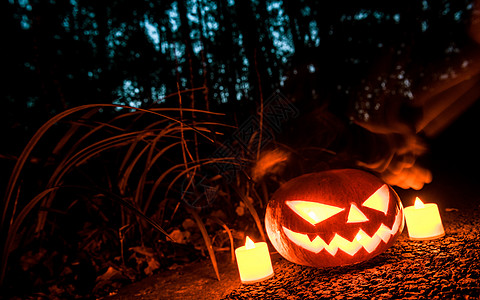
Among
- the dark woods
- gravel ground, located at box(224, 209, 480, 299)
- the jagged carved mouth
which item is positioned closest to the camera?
gravel ground, located at box(224, 209, 480, 299)

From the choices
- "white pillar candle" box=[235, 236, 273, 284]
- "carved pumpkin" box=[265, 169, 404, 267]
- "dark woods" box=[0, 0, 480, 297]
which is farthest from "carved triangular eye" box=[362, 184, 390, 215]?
"dark woods" box=[0, 0, 480, 297]

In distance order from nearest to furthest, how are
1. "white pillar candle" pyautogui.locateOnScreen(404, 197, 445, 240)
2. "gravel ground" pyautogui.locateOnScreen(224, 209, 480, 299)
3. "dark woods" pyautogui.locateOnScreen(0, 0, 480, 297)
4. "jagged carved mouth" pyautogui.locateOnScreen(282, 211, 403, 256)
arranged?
"gravel ground" pyautogui.locateOnScreen(224, 209, 480, 299) → "jagged carved mouth" pyautogui.locateOnScreen(282, 211, 403, 256) → "white pillar candle" pyautogui.locateOnScreen(404, 197, 445, 240) → "dark woods" pyautogui.locateOnScreen(0, 0, 480, 297)

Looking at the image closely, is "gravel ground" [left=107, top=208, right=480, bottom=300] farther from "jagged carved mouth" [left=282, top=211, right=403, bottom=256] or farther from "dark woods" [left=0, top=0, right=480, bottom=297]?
"dark woods" [left=0, top=0, right=480, bottom=297]

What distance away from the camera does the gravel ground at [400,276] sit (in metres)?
1.00

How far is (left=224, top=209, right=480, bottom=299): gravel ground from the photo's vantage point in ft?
3.27

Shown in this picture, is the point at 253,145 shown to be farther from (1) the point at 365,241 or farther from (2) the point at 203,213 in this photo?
(1) the point at 365,241

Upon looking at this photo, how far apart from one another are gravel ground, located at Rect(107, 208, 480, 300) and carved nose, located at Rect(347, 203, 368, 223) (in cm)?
19

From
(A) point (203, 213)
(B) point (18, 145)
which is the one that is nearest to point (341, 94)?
(A) point (203, 213)

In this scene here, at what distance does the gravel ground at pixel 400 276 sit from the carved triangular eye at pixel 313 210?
229 mm

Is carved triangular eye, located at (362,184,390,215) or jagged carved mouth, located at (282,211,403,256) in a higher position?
carved triangular eye, located at (362,184,390,215)

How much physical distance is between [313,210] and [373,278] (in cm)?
32

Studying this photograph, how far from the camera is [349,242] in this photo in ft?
4.16

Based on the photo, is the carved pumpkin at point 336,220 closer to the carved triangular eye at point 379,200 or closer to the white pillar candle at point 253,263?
the carved triangular eye at point 379,200

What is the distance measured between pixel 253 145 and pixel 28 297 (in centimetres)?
167
